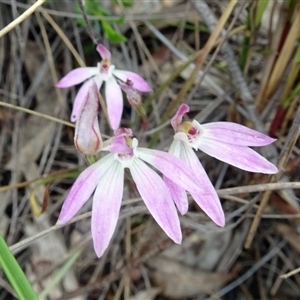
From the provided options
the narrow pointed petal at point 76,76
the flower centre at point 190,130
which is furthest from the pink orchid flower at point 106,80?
the flower centre at point 190,130

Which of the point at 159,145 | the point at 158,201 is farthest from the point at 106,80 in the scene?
the point at 158,201

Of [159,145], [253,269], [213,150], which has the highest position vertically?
[213,150]

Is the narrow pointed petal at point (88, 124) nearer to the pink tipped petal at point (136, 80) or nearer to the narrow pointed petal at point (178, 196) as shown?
the narrow pointed petal at point (178, 196)

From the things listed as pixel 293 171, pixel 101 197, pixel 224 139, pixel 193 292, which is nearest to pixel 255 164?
pixel 224 139

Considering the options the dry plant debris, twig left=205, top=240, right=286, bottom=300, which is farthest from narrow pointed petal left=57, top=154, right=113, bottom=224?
twig left=205, top=240, right=286, bottom=300

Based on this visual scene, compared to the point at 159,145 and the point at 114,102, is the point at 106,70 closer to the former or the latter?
the point at 114,102

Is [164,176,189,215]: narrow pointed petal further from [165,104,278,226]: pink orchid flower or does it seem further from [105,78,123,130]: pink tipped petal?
[105,78,123,130]: pink tipped petal
